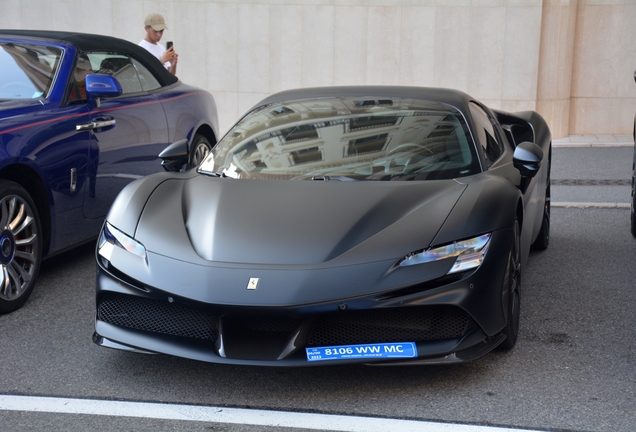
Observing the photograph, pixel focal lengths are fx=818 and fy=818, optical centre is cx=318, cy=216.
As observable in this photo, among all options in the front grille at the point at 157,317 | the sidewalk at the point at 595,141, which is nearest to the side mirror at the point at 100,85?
the front grille at the point at 157,317

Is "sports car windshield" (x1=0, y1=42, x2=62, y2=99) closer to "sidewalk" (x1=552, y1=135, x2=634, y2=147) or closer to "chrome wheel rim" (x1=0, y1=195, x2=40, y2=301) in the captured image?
"chrome wheel rim" (x1=0, y1=195, x2=40, y2=301)

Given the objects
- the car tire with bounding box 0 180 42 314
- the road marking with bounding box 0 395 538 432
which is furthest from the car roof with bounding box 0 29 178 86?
the road marking with bounding box 0 395 538 432

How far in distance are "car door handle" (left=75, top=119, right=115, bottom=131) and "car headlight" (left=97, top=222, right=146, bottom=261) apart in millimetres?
1640

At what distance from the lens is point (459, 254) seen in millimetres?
3461

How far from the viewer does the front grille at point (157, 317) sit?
3.43m

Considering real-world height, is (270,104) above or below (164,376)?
above

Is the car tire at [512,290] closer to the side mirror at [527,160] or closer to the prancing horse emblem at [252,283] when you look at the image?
the side mirror at [527,160]

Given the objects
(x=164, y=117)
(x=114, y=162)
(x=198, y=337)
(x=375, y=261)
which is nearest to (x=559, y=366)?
(x=375, y=261)

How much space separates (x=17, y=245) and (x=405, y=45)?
9.27 m

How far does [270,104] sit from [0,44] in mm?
2092

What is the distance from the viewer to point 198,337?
3.43 meters

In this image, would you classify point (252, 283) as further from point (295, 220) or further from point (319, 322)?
point (295, 220)

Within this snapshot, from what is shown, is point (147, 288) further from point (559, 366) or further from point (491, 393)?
point (559, 366)

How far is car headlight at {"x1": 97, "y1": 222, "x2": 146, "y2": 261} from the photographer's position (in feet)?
11.9
